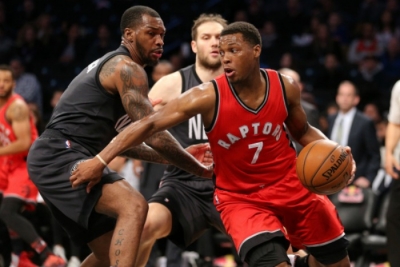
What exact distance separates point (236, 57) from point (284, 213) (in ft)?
3.41

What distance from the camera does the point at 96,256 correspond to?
17.1 ft

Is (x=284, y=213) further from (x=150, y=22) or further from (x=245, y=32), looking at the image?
(x=150, y=22)

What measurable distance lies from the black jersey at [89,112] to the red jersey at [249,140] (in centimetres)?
68

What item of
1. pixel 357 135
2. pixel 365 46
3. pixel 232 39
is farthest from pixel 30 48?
pixel 232 39

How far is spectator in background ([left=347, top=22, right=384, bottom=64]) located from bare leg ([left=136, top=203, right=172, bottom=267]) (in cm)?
737

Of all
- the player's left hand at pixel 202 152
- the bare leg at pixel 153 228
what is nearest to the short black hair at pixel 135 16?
the player's left hand at pixel 202 152

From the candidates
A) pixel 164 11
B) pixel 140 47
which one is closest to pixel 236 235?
pixel 140 47

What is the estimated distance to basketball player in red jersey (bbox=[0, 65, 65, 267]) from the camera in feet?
26.1

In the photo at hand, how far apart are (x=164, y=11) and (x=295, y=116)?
34.0ft

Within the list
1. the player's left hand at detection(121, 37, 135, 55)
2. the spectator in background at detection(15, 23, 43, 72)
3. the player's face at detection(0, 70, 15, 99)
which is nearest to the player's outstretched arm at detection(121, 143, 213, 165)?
the player's left hand at detection(121, 37, 135, 55)

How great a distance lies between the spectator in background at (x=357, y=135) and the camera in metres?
8.86

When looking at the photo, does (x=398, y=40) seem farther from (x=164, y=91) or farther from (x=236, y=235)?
Answer: (x=236, y=235)

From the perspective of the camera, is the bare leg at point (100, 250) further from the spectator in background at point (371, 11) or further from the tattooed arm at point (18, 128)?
the spectator in background at point (371, 11)

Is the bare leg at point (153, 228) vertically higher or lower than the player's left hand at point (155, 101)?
lower
